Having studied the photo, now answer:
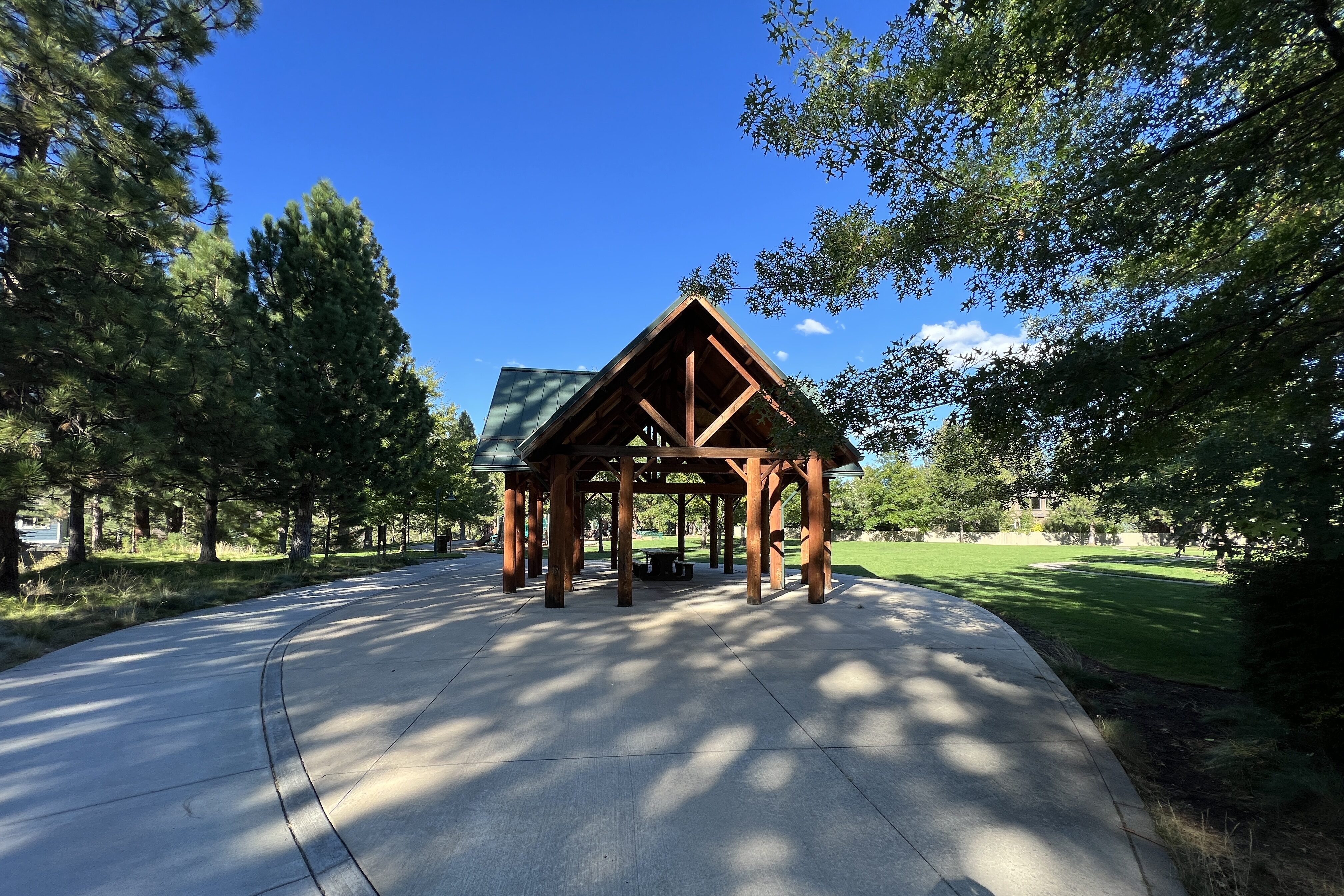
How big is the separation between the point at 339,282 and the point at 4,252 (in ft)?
35.7

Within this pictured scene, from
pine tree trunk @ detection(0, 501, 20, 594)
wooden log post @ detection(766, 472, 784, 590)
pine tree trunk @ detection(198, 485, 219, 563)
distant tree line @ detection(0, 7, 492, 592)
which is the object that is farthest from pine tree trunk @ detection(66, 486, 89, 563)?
wooden log post @ detection(766, 472, 784, 590)

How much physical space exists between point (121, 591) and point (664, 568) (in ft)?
38.6

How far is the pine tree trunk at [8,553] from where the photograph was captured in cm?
1167

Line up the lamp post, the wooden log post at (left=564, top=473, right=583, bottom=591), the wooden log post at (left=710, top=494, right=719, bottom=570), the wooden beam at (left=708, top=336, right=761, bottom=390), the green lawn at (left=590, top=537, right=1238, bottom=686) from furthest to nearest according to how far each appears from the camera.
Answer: the lamp post < the wooden log post at (left=710, top=494, right=719, bottom=570) < the wooden log post at (left=564, top=473, right=583, bottom=591) < the wooden beam at (left=708, top=336, right=761, bottom=390) < the green lawn at (left=590, top=537, right=1238, bottom=686)

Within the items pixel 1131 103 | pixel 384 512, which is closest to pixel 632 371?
pixel 1131 103

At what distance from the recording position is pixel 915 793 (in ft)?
13.0

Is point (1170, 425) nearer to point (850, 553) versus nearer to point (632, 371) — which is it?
point (632, 371)

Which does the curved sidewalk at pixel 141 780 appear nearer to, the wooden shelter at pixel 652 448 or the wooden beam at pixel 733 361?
the wooden shelter at pixel 652 448

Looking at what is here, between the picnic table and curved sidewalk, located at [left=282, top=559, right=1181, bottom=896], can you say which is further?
the picnic table

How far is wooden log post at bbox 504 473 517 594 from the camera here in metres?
13.1

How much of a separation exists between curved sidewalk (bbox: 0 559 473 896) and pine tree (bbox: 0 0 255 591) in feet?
15.7

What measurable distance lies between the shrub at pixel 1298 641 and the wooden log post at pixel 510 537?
1204 centimetres

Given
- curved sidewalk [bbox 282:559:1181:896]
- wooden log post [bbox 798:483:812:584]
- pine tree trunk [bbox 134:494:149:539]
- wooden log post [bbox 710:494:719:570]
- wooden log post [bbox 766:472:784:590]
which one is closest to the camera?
curved sidewalk [bbox 282:559:1181:896]

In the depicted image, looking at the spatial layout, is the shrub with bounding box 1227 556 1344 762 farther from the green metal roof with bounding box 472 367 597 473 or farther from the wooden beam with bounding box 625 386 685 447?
the green metal roof with bounding box 472 367 597 473
